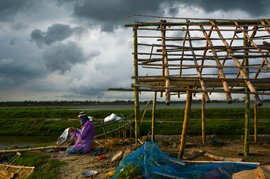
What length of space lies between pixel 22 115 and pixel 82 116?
27341mm

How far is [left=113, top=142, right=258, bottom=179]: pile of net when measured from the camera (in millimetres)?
6750

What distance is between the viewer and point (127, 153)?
923 cm

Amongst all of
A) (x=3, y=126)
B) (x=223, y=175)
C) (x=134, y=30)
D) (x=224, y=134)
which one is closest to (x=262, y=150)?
(x=223, y=175)

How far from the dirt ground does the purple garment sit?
11.0 inches

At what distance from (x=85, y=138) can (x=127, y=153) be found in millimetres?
2034

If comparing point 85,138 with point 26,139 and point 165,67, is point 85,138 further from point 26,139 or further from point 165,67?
point 26,139

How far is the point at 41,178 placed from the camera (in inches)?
355

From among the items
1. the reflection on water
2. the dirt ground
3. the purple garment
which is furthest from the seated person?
the reflection on water

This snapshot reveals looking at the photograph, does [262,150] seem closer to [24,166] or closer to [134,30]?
[134,30]

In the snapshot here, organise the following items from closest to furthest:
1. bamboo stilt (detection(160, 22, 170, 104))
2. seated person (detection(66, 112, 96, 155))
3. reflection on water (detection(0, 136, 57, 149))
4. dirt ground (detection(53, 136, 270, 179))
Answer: bamboo stilt (detection(160, 22, 170, 104))
dirt ground (detection(53, 136, 270, 179))
seated person (detection(66, 112, 96, 155))
reflection on water (detection(0, 136, 57, 149))

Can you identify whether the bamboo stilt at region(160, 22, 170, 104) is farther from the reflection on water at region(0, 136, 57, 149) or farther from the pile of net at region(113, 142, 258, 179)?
Result: the reflection on water at region(0, 136, 57, 149)

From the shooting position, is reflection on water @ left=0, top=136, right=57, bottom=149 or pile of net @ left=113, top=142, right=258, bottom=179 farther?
reflection on water @ left=0, top=136, right=57, bottom=149

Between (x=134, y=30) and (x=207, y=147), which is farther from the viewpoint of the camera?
(x=207, y=147)

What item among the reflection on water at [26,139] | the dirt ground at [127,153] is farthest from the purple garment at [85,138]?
the reflection on water at [26,139]
